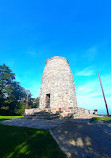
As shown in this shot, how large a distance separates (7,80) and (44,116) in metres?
24.7

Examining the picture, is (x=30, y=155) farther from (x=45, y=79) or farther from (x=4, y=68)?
(x=4, y=68)

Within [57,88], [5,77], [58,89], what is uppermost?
[5,77]

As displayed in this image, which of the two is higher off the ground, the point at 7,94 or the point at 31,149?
the point at 7,94

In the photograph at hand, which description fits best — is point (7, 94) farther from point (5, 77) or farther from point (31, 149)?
point (31, 149)

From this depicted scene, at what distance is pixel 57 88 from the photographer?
11.1 m

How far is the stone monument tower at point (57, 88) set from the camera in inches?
414

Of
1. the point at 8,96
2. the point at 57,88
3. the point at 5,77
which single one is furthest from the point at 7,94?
the point at 57,88

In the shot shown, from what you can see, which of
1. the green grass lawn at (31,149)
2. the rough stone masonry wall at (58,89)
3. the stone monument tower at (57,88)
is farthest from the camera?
the stone monument tower at (57,88)

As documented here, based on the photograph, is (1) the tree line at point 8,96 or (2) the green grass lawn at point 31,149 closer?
(2) the green grass lawn at point 31,149

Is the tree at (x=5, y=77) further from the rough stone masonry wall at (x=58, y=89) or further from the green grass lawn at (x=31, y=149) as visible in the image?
the green grass lawn at (x=31, y=149)

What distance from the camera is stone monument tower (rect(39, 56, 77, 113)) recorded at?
10508 millimetres

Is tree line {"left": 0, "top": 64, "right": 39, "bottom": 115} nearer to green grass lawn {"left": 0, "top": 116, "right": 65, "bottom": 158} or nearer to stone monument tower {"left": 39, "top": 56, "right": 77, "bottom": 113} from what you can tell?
stone monument tower {"left": 39, "top": 56, "right": 77, "bottom": 113}

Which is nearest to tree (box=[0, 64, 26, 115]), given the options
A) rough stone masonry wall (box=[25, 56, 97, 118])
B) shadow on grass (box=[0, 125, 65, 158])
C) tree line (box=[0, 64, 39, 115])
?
tree line (box=[0, 64, 39, 115])

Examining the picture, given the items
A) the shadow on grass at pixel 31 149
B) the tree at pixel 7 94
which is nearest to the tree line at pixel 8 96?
the tree at pixel 7 94
